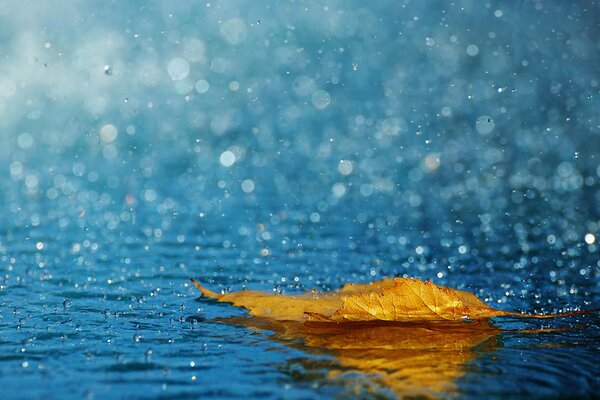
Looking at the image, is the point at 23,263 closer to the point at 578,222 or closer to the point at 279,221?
the point at 279,221

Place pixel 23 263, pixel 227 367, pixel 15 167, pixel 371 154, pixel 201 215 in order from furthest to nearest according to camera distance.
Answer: pixel 371 154, pixel 15 167, pixel 201 215, pixel 23 263, pixel 227 367

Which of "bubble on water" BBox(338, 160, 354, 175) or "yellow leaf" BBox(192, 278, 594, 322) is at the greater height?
"bubble on water" BBox(338, 160, 354, 175)

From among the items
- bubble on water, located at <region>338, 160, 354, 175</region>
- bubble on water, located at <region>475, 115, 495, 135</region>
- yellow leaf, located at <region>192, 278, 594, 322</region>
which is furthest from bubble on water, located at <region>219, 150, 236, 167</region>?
yellow leaf, located at <region>192, 278, 594, 322</region>

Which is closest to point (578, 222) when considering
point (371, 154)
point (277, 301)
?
point (277, 301)

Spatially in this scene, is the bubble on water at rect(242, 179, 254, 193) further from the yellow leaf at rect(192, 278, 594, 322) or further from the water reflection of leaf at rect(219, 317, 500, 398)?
the yellow leaf at rect(192, 278, 594, 322)

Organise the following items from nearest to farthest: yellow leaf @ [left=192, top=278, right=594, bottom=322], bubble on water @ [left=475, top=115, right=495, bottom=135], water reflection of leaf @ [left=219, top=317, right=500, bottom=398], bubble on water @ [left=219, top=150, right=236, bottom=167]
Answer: water reflection of leaf @ [left=219, top=317, right=500, bottom=398] → yellow leaf @ [left=192, top=278, right=594, bottom=322] → bubble on water @ [left=219, top=150, right=236, bottom=167] → bubble on water @ [left=475, top=115, right=495, bottom=135]

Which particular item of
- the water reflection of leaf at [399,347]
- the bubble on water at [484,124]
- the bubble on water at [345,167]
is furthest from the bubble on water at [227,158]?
the water reflection of leaf at [399,347]

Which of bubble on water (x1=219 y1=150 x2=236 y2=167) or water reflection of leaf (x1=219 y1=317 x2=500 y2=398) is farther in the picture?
bubble on water (x1=219 y1=150 x2=236 y2=167)
